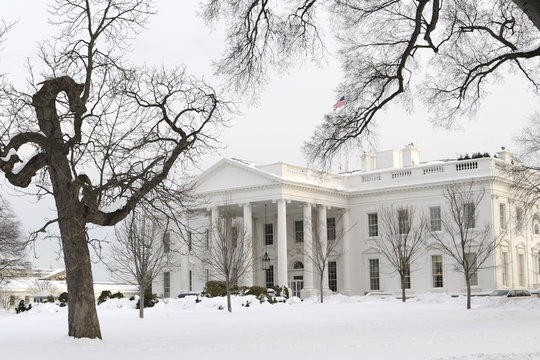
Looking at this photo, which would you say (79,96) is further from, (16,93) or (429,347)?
(429,347)

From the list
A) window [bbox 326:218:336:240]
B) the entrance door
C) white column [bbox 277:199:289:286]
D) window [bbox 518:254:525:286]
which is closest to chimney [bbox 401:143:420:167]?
window [bbox 326:218:336:240]

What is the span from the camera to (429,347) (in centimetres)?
1421

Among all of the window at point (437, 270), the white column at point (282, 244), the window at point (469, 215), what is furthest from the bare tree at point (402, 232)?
the white column at point (282, 244)

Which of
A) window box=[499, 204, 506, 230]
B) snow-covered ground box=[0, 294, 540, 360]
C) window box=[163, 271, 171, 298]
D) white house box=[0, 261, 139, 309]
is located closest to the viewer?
snow-covered ground box=[0, 294, 540, 360]

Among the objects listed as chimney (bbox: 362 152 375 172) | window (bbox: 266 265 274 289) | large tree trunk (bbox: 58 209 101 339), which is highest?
chimney (bbox: 362 152 375 172)

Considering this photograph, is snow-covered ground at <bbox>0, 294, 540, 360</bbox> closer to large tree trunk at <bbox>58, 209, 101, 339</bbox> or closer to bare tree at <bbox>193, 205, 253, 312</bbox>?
large tree trunk at <bbox>58, 209, 101, 339</bbox>

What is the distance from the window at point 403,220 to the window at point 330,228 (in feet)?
26.8

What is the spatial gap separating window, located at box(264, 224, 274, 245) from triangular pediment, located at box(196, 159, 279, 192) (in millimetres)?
6829

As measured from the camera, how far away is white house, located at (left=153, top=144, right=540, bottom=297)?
169 ft

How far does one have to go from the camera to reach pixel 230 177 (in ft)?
183

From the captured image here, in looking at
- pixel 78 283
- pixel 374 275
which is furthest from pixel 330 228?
pixel 78 283

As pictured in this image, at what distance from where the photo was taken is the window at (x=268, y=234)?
60.7 metres

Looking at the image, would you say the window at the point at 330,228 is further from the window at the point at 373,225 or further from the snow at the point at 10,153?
the snow at the point at 10,153

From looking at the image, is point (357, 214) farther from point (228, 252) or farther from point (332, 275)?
point (228, 252)
